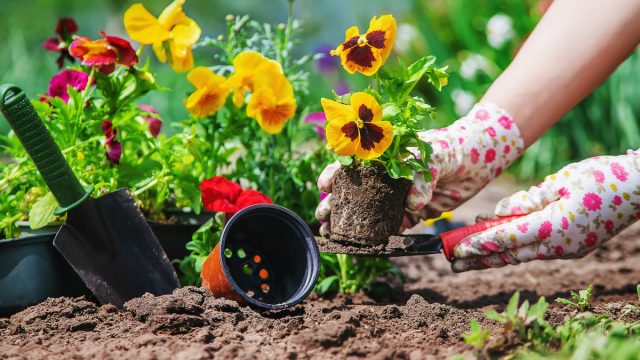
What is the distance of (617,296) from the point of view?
1.97 meters

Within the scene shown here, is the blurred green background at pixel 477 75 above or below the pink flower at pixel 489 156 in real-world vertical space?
above

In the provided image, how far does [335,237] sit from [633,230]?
81.0 inches

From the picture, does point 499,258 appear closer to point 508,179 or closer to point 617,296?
point 617,296

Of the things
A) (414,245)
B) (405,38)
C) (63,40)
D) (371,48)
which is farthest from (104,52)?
(405,38)

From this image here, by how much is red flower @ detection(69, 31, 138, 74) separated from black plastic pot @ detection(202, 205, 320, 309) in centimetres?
54

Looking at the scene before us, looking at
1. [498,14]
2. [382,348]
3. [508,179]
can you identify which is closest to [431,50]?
[498,14]

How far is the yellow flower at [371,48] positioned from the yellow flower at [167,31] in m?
0.45

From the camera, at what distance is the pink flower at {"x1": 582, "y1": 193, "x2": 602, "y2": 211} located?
5.46 feet

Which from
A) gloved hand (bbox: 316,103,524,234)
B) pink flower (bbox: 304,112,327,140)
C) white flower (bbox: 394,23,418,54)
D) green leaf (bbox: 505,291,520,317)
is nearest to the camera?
green leaf (bbox: 505,291,520,317)

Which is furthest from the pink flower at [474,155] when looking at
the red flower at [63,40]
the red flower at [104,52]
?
the red flower at [63,40]

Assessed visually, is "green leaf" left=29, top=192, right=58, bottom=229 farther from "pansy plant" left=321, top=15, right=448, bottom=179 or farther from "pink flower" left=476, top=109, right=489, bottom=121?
"pink flower" left=476, top=109, right=489, bottom=121

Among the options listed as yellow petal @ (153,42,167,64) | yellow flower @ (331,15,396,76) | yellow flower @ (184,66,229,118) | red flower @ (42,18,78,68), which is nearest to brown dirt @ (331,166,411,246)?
yellow flower @ (331,15,396,76)

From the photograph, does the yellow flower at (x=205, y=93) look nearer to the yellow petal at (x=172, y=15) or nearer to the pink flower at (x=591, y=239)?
the yellow petal at (x=172, y=15)

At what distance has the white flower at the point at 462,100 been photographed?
4.12 meters
